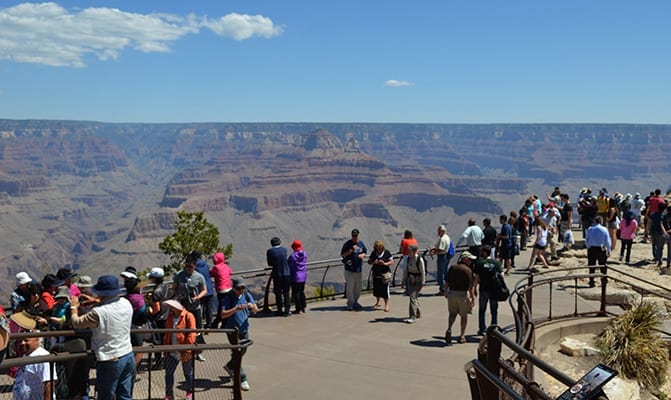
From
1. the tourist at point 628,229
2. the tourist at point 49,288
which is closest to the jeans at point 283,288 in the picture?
the tourist at point 49,288

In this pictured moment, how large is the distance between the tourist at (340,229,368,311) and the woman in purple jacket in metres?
0.92

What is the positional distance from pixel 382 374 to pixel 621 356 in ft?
11.8

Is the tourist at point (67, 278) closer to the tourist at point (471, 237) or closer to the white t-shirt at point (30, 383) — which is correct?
the white t-shirt at point (30, 383)

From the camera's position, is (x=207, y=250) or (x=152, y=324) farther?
(x=207, y=250)

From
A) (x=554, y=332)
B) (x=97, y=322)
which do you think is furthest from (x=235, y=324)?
(x=554, y=332)

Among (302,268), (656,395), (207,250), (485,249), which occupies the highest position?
(485,249)

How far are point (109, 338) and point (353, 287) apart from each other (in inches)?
312

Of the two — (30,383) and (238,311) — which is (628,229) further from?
(30,383)

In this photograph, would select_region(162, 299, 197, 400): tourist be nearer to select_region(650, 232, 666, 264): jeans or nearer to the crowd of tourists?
the crowd of tourists

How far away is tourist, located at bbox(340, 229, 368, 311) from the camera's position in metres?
13.2

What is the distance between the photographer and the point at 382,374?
346 inches

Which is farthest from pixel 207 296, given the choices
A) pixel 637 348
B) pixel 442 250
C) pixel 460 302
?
pixel 637 348

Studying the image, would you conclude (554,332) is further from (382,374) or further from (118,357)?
(118,357)

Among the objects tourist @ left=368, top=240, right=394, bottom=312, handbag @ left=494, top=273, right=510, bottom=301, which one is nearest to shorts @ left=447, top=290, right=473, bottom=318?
handbag @ left=494, top=273, right=510, bottom=301
